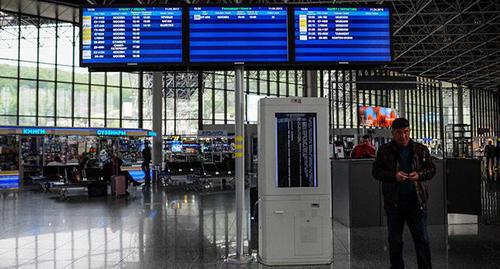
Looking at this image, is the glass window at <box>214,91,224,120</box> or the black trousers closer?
the black trousers

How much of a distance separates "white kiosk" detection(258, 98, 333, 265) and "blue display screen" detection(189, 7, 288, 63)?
0.68 meters

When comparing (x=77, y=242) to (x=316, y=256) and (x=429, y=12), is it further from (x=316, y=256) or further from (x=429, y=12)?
(x=429, y=12)

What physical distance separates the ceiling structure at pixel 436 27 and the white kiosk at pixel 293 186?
483 inches

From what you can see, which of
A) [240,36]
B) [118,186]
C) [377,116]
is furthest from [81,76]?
[240,36]

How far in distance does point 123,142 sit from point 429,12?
18.5 m

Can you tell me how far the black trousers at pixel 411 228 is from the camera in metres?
4.18

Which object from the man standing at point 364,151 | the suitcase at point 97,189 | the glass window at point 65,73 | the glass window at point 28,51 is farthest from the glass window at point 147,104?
the man standing at point 364,151

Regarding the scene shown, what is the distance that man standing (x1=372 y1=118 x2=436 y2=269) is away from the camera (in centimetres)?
417

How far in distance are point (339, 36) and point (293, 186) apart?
1988 mm

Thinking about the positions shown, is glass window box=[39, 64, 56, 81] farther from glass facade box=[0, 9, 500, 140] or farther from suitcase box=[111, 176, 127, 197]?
suitcase box=[111, 176, 127, 197]

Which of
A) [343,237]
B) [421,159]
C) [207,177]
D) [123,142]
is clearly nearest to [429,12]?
[207,177]

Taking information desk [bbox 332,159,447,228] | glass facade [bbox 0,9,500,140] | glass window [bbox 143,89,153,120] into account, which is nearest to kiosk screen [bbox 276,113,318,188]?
information desk [bbox 332,159,447,228]

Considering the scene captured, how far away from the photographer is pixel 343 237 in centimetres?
680

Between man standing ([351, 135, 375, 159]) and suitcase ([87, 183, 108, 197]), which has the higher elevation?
man standing ([351, 135, 375, 159])
